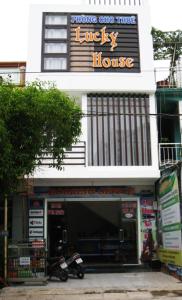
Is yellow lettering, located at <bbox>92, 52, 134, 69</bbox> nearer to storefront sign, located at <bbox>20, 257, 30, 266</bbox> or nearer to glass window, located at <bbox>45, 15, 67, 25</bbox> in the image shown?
glass window, located at <bbox>45, 15, 67, 25</bbox>

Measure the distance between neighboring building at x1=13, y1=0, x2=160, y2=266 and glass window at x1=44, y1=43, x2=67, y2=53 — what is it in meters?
0.03

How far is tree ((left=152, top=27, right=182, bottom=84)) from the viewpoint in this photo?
57.6 ft

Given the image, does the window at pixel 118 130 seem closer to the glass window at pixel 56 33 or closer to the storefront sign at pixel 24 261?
the glass window at pixel 56 33

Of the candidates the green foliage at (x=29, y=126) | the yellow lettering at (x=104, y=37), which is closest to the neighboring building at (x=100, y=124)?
the yellow lettering at (x=104, y=37)

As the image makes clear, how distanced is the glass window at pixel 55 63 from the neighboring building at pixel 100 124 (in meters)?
0.03

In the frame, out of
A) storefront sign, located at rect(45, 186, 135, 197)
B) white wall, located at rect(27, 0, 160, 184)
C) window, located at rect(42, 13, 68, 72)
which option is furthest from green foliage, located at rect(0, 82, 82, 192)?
window, located at rect(42, 13, 68, 72)

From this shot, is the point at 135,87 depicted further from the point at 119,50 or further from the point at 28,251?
the point at 28,251

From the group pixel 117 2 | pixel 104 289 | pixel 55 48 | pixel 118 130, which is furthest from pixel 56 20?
pixel 104 289

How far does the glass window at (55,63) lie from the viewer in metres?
16.2

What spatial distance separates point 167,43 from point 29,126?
930cm

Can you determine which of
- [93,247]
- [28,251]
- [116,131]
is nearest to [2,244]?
[28,251]

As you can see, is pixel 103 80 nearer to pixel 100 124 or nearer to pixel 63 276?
pixel 100 124

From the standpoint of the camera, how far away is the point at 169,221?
1405cm

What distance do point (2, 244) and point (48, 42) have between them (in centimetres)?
718
